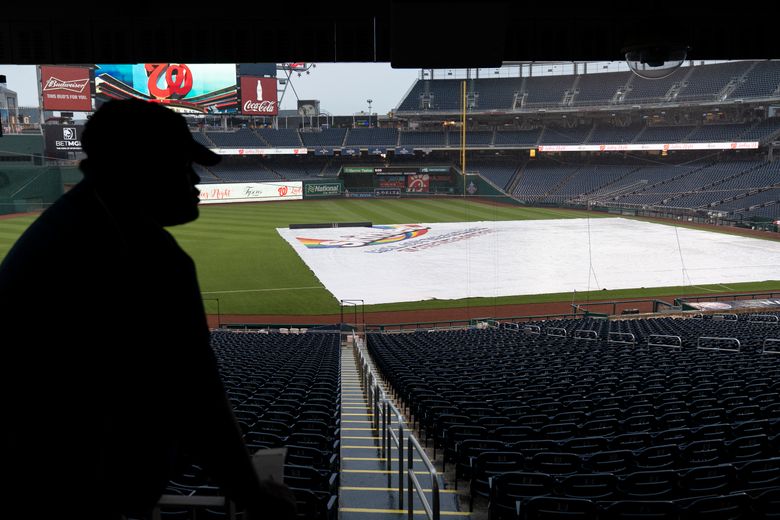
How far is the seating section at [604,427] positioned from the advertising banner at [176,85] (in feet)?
213

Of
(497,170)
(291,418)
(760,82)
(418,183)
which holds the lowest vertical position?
(418,183)

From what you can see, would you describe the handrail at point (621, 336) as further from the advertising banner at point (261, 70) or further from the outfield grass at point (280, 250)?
the advertising banner at point (261, 70)

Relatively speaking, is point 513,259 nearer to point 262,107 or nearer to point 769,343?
point 769,343

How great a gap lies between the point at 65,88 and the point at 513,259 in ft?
179

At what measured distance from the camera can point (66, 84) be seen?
2657 inches

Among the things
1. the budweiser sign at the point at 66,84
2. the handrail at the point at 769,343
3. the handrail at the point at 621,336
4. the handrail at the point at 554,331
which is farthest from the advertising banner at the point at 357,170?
the handrail at the point at 769,343

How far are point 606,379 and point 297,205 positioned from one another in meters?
59.6

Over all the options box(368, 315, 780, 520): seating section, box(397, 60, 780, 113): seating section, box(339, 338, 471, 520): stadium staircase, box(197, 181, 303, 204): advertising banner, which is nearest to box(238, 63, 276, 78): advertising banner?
box(397, 60, 780, 113): seating section

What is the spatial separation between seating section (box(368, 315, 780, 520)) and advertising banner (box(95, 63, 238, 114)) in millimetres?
64981

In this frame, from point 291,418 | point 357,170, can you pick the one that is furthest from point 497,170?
point 291,418

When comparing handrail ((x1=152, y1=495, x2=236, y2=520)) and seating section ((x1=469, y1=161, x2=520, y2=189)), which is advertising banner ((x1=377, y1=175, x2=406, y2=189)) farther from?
handrail ((x1=152, y1=495, x2=236, y2=520))

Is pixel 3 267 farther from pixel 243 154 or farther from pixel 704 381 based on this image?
pixel 243 154

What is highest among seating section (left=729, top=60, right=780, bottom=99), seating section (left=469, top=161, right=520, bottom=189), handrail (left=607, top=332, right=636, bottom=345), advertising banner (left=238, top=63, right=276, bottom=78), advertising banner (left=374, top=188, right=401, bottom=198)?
advertising banner (left=238, top=63, right=276, bottom=78)

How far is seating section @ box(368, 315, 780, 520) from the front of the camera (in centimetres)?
420
